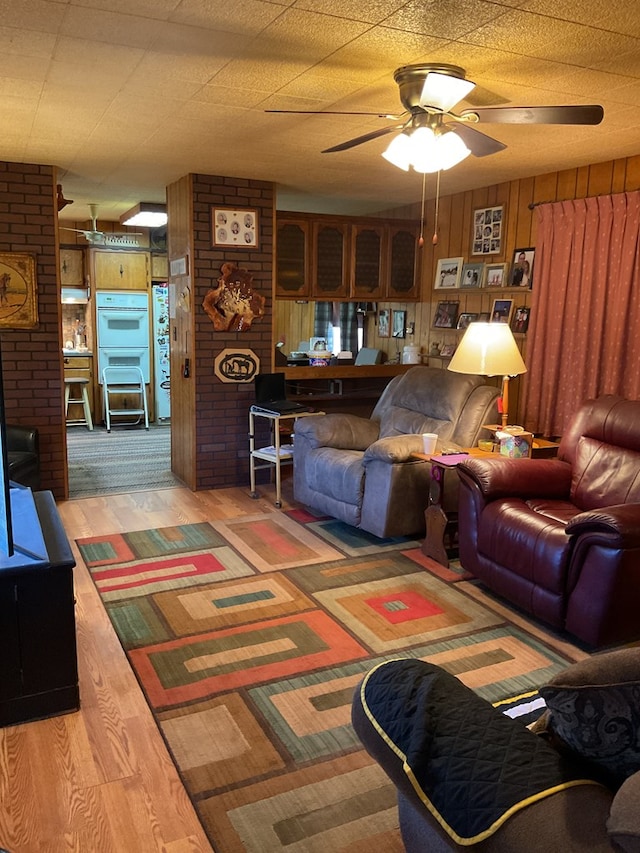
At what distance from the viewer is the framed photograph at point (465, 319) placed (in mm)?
5398

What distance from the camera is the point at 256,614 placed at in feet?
10.6

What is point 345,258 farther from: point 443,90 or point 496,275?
point 443,90

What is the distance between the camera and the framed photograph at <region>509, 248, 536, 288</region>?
4.77 m

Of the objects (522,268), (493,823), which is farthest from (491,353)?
(493,823)

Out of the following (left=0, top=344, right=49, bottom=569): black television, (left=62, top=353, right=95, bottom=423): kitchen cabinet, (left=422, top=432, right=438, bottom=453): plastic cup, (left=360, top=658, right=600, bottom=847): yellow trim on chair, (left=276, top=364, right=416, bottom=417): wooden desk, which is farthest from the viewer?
(left=62, top=353, right=95, bottom=423): kitchen cabinet

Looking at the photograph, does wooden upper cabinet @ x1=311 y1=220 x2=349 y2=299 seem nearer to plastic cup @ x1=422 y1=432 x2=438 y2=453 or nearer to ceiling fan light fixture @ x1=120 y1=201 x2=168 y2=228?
ceiling fan light fixture @ x1=120 y1=201 x2=168 y2=228

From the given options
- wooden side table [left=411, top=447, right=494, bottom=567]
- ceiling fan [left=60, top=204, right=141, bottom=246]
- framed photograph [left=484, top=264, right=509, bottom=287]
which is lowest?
wooden side table [left=411, top=447, right=494, bottom=567]

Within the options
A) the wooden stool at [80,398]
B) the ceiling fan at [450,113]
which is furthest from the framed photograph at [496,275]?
the wooden stool at [80,398]

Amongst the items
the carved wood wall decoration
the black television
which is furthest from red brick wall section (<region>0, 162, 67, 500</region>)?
the black television

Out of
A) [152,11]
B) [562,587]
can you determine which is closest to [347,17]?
[152,11]

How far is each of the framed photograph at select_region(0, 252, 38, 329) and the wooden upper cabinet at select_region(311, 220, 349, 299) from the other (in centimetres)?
214

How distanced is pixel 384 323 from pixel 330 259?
1152mm

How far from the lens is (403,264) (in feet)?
19.7

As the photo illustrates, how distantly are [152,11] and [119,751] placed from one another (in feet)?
7.76
